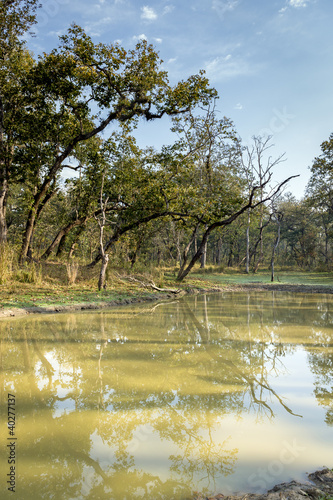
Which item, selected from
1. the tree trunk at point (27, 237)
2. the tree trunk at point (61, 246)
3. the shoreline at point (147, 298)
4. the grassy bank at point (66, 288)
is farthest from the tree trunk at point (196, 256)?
the tree trunk at point (27, 237)

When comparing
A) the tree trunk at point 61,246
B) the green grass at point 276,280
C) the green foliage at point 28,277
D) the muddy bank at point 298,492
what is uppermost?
the tree trunk at point 61,246

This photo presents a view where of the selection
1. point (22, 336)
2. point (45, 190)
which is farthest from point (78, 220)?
point (22, 336)

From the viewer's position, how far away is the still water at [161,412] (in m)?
2.37

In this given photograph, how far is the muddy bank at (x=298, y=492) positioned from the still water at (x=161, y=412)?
3.8 inches

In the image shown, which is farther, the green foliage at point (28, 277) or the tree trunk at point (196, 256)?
the tree trunk at point (196, 256)

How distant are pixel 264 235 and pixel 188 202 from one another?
1291 inches

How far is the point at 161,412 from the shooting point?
11.2 ft

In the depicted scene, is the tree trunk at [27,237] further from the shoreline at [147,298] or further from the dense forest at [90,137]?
the shoreline at [147,298]

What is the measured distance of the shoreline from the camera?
30.7 feet

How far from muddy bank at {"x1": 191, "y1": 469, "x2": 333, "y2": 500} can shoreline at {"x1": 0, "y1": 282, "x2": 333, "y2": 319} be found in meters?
8.16

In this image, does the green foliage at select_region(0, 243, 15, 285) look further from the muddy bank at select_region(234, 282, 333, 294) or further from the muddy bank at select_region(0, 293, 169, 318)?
the muddy bank at select_region(234, 282, 333, 294)

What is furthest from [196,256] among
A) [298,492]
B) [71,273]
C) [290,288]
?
[298,492]

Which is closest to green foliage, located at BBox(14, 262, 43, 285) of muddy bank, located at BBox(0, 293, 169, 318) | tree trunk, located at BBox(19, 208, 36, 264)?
tree trunk, located at BBox(19, 208, 36, 264)

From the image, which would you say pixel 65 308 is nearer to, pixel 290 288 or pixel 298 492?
pixel 298 492
